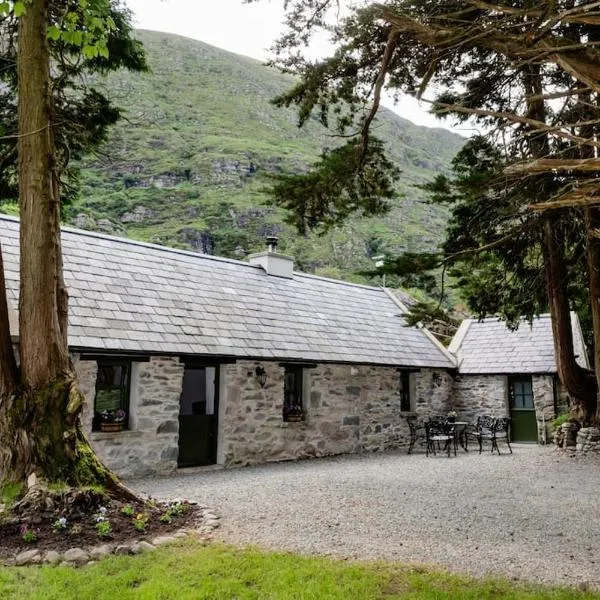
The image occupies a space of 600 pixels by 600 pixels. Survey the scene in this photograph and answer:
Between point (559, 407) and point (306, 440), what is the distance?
8390 mm

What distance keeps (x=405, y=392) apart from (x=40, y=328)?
39.9ft

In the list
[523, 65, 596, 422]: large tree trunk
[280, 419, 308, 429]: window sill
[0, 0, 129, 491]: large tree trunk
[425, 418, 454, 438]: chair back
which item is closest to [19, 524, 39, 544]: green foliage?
[0, 0, 129, 491]: large tree trunk

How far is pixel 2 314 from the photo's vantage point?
586cm

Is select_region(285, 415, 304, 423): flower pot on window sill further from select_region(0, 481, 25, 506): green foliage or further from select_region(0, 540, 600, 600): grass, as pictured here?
select_region(0, 540, 600, 600): grass

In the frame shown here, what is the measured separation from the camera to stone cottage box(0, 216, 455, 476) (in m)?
9.55

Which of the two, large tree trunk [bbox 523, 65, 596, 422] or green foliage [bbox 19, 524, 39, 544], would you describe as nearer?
green foliage [bbox 19, 524, 39, 544]

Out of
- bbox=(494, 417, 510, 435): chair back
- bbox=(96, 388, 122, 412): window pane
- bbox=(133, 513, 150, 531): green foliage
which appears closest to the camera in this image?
bbox=(133, 513, 150, 531): green foliage

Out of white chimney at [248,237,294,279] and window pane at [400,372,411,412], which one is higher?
white chimney at [248,237,294,279]

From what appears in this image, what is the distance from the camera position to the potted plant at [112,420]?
9.09m

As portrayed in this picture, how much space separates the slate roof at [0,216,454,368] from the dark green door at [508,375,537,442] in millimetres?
2105

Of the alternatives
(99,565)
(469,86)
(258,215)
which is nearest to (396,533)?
(99,565)

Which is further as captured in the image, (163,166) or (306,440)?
(163,166)

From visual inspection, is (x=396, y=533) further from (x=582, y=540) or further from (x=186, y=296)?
(x=186, y=296)

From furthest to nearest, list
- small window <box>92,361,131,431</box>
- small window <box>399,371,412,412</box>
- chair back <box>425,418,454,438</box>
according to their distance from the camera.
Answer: small window <box>399,371,412,412</box> < chair back <box>425,418,454,438</box> < small window <box>92,361,131,431</box>
